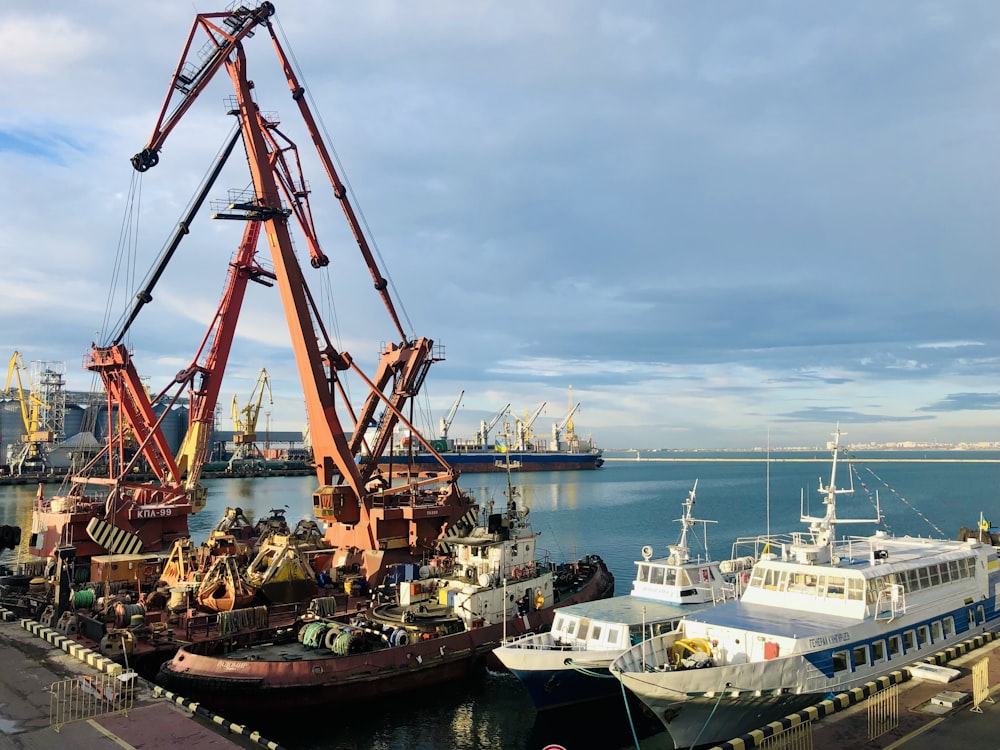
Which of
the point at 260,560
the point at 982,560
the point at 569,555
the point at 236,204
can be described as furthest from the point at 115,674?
the point at 569,555

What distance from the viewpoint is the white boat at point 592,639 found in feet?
71.3

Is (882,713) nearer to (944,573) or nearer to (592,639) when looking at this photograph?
(592,639)

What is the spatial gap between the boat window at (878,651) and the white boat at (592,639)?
602 centimetres

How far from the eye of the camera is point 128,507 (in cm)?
3984

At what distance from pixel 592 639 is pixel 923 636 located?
35.2 feet

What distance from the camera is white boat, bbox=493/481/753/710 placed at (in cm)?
2172

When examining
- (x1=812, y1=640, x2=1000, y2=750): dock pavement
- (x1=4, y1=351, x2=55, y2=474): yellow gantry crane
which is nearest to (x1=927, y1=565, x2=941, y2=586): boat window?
(x1=812, y1=640, x2=1000, y2=750): dock pavement

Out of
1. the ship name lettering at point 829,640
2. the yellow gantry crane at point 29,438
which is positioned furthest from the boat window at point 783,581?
the yellow gantry crane at point 29,438

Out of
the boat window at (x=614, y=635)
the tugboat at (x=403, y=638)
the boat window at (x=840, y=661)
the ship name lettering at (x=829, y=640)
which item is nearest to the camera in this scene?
the ship name lettering at (x=829, y=640)

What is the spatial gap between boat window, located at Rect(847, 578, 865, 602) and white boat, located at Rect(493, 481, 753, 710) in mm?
5635

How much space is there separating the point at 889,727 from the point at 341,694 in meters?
16.4

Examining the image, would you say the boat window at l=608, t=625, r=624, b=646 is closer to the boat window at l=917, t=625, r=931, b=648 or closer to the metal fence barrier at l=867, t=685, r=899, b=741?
the metal fence barrier at l=867, t=685, r=899, b=741

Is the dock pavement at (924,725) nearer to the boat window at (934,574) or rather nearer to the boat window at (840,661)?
the boat window at (840,661)

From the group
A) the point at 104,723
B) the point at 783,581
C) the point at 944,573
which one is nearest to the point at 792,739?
the point at 783,581
